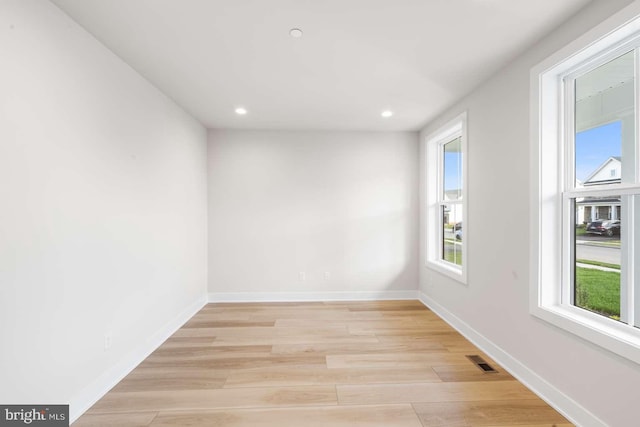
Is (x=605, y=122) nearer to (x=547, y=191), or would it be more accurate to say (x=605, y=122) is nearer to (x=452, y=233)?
(x=547, y=191)

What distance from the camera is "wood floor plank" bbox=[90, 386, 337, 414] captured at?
79.1 inches

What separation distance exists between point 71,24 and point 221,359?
2725 mm

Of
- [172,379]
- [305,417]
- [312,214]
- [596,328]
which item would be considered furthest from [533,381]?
[312,214]

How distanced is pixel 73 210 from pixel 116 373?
131cm

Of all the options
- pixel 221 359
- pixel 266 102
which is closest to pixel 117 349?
pixel 221 359

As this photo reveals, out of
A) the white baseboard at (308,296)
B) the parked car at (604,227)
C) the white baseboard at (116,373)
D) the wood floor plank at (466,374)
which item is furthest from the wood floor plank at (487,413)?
the white baseboard at (308,296)

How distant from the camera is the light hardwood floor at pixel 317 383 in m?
1.90

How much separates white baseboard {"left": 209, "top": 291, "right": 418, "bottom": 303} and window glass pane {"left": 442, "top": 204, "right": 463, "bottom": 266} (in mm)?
903

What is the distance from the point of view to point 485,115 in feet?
9.22

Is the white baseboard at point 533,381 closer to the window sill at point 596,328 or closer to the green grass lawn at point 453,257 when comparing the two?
the window sill at point 596,328

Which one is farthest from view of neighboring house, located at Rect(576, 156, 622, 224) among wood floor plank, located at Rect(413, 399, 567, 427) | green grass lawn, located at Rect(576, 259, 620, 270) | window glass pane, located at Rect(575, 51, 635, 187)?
wood floor plank, located at Rect(413, 399, 567, 427)

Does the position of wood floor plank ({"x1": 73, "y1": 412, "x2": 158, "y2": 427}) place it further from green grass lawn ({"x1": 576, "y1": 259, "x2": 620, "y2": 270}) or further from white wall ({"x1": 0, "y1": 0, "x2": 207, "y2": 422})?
green grass lawn ({"x1": 576, "y1": 259, "x2": 620, "y2": 270})

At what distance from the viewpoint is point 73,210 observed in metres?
1.88

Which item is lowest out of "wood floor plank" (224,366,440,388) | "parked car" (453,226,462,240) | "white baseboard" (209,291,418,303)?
"wood floor plank" (224,366,440,388)
